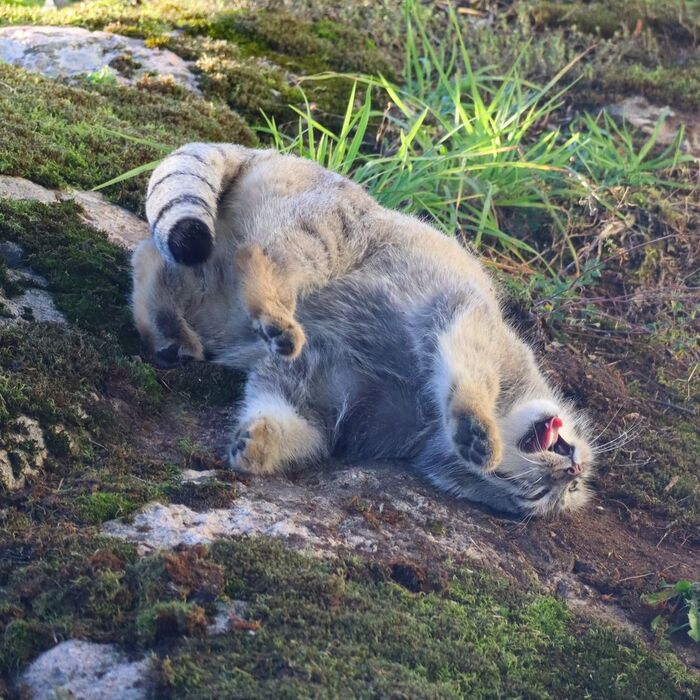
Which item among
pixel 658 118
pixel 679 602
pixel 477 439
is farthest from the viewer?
pixel 658 118

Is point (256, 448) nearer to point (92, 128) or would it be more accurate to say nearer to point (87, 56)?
point (92, 128)

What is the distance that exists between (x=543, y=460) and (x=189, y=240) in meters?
1.88

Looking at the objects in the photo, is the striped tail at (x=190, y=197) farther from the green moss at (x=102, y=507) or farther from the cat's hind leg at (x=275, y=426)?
the green moss at (x=102, y=507)

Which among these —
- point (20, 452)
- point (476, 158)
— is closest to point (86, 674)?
point (20, 452)

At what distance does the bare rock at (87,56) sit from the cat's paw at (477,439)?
4.03 meters

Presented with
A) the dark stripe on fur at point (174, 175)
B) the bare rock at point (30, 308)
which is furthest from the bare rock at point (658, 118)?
the bare rock at point (30, 308)

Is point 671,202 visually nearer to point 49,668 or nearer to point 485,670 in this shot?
point 485,670

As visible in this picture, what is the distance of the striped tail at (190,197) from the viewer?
391cm

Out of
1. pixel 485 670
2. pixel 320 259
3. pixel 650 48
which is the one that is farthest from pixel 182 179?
pixel 650 48

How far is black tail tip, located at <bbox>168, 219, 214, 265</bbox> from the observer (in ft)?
12.8

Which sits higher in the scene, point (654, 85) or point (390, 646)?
point (654, 85)

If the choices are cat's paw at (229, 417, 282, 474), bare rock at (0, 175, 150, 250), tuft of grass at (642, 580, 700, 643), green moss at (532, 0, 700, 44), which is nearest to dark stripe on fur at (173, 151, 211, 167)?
bare rock at (0, 175, 150, 250)

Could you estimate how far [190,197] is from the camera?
13.5 ft

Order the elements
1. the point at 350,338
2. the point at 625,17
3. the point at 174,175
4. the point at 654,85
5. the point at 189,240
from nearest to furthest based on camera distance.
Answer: the point at 189,240 → the point at 174,175 → the point at 350,338 → the point at 654,85 → the point at 625,17
